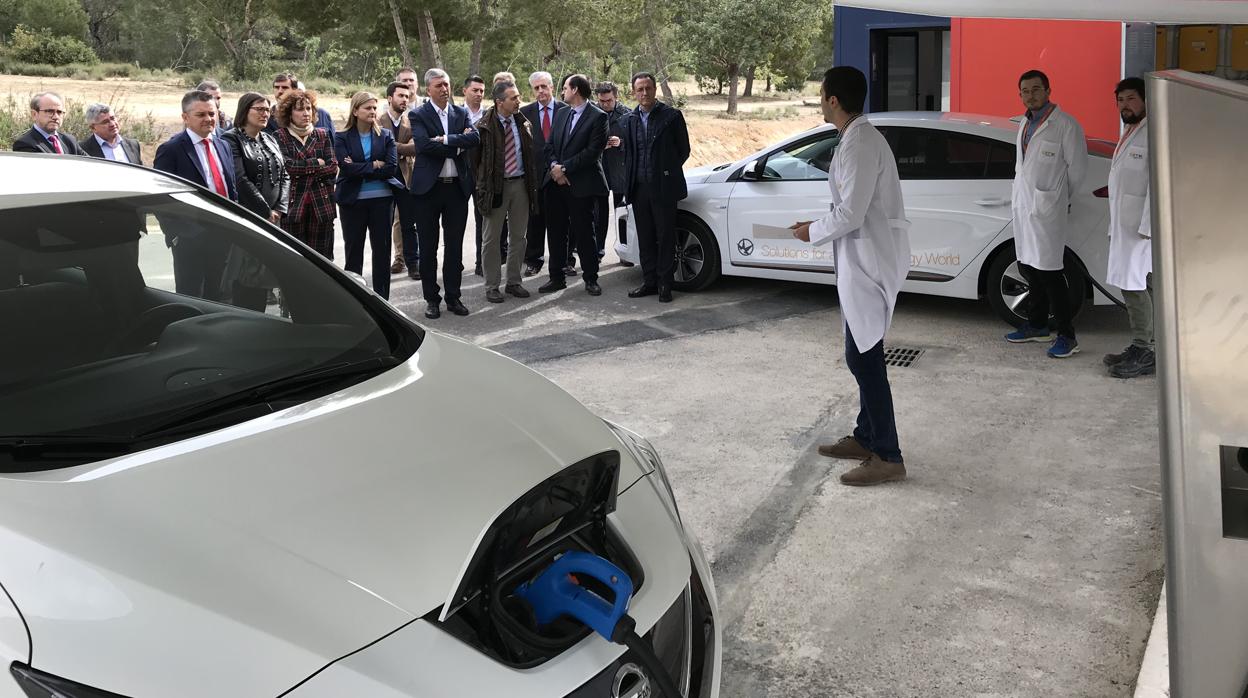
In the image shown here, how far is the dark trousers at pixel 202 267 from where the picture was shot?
11.2ft

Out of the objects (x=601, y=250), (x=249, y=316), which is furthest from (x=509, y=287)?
(x=249, y=316)

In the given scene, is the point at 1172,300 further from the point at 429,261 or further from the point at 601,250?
the point at 601,250

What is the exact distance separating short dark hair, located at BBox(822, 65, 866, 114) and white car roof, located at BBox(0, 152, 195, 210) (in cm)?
286

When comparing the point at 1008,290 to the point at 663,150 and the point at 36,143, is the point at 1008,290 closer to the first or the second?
the point at 663,150

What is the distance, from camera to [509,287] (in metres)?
9.68

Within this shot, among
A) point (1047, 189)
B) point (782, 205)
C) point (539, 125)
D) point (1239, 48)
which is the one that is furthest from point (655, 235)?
point (1239, 48)

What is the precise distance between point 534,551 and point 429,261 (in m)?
6.83

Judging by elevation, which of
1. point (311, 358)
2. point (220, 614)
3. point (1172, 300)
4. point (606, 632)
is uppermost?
point (1172, 300)

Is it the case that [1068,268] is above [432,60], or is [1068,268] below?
below

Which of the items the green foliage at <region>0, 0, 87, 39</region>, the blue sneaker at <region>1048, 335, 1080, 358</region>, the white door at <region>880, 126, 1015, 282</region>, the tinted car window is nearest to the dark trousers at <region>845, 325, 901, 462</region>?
the blue sneaker at <region>1048, 335, 1080, 358</region>

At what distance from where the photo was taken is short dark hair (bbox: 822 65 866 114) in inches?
195

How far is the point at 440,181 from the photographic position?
8.82 meters

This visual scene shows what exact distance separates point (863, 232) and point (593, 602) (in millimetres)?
3206

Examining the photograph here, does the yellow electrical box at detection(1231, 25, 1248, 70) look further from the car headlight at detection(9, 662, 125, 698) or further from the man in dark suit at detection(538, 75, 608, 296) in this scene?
the car headlight at detection(9, 662, 125, 698)
